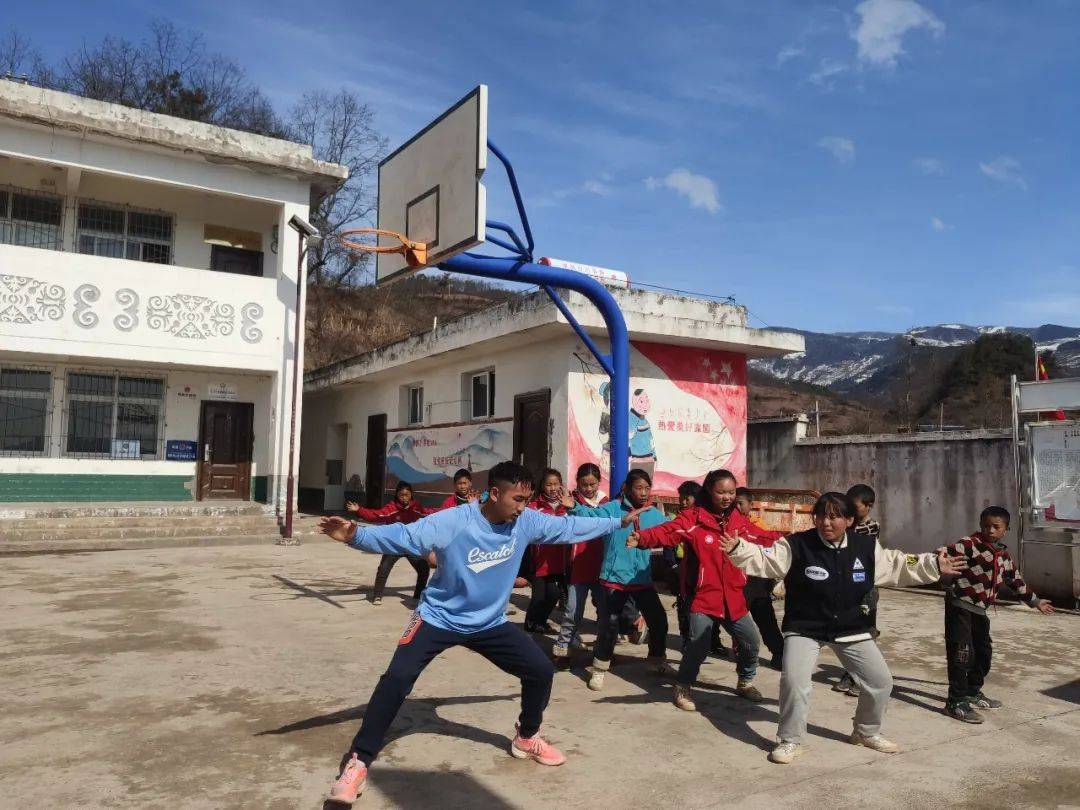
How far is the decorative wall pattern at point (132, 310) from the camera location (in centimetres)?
1491

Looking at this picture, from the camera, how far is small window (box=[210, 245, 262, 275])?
17.8m

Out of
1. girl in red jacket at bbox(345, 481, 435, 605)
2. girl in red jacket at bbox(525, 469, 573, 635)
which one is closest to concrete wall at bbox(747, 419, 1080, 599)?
girl in red jacket at bbox(525, 469, 573, 635)

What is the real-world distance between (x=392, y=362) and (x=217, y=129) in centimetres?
588

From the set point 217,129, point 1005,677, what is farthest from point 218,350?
point 1005,677

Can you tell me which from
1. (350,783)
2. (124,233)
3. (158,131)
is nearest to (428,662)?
(350,783)

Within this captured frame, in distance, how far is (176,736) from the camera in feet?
14.4

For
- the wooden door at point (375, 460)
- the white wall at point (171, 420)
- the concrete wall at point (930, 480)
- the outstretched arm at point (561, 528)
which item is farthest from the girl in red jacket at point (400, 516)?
the wooden door at point (375, 460)

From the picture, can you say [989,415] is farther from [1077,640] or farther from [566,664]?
[566,664]

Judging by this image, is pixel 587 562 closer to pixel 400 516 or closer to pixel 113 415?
pixel 400 516

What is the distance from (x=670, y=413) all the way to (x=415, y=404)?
7.09 m

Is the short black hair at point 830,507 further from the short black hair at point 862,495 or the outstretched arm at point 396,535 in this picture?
the outstretched arm at point 396,535

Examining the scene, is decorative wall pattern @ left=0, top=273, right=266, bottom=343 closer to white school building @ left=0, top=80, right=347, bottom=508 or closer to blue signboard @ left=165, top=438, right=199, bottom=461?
white school building @ left=0, top=80, right=347, bottom=508

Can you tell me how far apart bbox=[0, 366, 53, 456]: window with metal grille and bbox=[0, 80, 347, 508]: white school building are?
0.03 m

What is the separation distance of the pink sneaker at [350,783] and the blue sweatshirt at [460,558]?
0.72m
